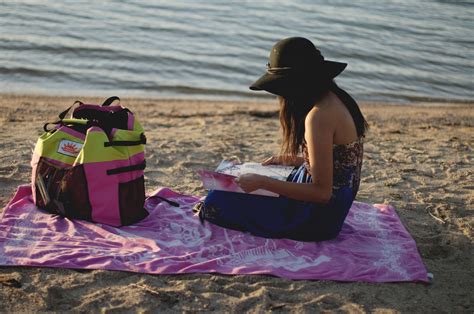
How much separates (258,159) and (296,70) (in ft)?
8.89

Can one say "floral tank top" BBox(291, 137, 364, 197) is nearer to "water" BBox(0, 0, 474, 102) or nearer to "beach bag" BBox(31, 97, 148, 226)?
"beach bag" BBox(31, 97, 148, 226)

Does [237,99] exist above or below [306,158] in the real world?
below

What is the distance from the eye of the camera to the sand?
3361 millimetres

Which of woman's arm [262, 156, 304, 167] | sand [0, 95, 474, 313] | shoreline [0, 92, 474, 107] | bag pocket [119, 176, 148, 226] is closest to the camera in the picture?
sand [0, 95, 474, 313]


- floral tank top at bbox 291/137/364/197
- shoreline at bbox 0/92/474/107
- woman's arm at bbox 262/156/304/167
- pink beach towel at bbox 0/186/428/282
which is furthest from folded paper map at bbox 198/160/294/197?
shoreline at bbox 0/92/474/107

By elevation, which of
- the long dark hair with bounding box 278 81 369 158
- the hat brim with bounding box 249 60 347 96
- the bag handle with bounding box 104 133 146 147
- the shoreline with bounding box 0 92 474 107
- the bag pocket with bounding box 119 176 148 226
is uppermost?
the hat brim with bounding box 249 60 347 96

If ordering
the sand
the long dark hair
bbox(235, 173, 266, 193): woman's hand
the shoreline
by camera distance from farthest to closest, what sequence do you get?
the shoreline, bbox(235, 173, 266, 193): woman's hand, the long dark hair, the sand

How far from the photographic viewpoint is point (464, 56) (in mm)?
13750

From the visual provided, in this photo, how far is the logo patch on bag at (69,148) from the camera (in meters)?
4.20

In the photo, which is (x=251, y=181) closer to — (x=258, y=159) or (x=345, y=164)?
(x=345, y=164)

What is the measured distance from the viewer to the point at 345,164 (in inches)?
153

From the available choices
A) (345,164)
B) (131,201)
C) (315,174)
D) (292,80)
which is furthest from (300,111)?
(131,201)

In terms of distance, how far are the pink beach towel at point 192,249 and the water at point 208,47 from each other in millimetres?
5802

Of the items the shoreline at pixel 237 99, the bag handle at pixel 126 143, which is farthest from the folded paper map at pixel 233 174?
the shoreline at pixel 237 99
